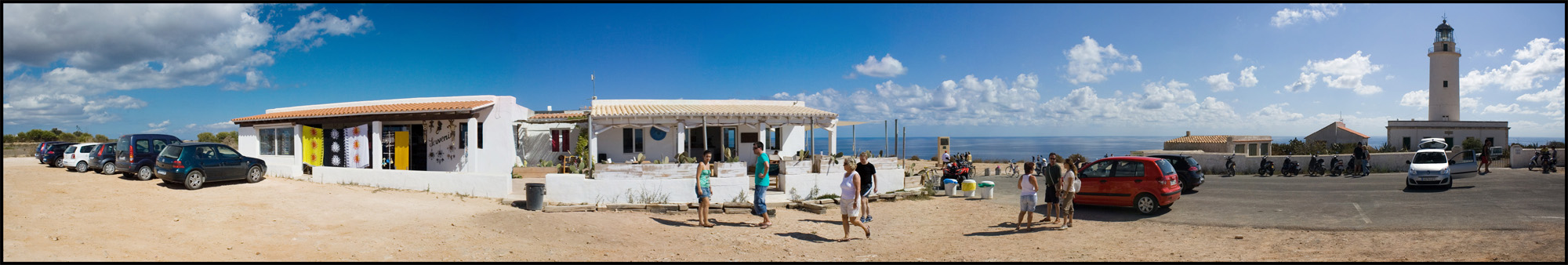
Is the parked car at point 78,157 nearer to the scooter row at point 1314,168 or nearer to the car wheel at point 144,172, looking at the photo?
the car wheel at point 144,172

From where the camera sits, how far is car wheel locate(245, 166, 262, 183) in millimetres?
14016

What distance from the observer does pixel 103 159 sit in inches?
611

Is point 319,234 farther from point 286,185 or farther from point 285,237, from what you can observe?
point 286,185

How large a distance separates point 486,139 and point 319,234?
357 inches

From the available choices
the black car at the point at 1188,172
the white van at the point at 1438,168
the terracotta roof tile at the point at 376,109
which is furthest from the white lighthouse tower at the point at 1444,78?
the terracotta roof tile at the point at 376,109

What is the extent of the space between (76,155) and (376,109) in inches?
278

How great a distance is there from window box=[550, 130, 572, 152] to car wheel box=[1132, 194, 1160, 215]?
47.3ft

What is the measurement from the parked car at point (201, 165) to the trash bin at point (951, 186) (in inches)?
575

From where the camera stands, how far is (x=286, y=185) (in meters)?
13.7

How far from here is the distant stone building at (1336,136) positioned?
25.4m

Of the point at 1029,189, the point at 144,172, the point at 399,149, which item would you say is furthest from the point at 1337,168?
the point at 144,172

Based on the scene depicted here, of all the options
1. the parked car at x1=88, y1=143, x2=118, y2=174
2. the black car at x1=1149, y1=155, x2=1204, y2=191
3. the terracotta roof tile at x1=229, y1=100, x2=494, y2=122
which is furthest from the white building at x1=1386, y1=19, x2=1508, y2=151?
the parked car at x1=88, y1=143, x2=118, y2=174

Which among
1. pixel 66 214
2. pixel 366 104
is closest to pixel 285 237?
pixel 66 214

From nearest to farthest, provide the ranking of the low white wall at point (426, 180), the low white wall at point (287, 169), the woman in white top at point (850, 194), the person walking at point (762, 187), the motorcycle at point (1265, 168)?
the woman in white top at point (850, 194), the person walking at point (762, 187), the low white wall at point (426, 180), the low white wall at point (287, 169), the motorcycle at point (1265, 168)
